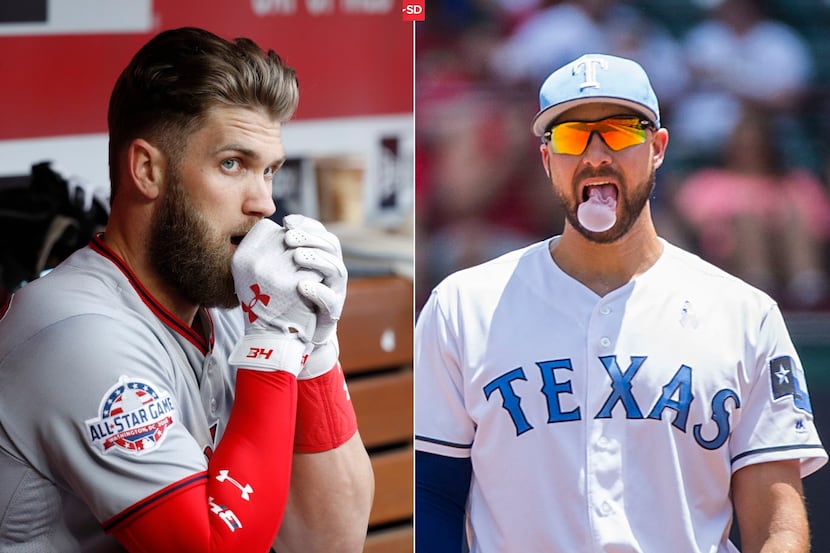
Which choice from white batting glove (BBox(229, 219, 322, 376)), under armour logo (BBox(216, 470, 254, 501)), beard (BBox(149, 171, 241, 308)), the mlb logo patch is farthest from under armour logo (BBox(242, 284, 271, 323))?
the mlb logo patch

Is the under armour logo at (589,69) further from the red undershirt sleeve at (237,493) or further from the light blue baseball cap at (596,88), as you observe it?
the red undershirt sleeve at (237,493)

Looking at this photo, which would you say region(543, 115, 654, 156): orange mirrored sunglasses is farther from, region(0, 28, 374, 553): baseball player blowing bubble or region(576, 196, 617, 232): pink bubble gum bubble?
region(0, 28, 374, 553): baseball player blowing bubble

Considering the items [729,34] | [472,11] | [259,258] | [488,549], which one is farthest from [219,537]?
[729,34]

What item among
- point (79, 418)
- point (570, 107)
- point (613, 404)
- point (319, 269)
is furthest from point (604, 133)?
point (79, 418)

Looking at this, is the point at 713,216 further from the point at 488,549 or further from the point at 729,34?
the point at 488,549

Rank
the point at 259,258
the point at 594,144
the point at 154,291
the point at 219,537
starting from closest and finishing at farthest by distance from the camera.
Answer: the point at 219,537 < the point at 259,258 < the point at 154,291 < the point at 594,144

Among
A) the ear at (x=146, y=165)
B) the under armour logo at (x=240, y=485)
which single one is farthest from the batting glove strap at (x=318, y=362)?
the ear at (x=146, y=165)

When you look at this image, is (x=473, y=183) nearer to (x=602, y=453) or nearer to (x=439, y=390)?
(x=439, y=390)
